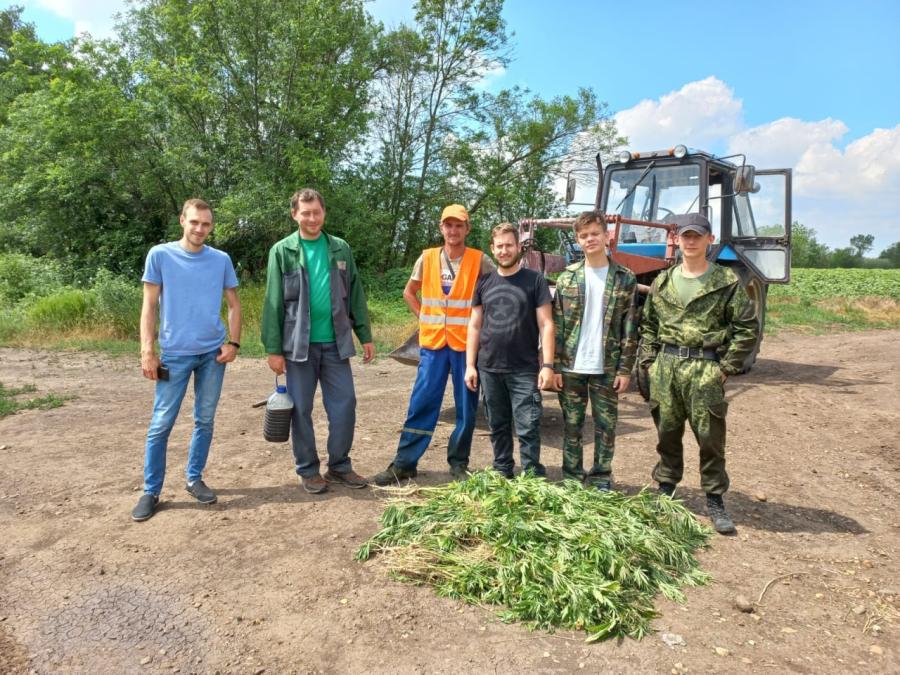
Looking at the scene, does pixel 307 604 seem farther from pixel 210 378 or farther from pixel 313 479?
pixel 210 378

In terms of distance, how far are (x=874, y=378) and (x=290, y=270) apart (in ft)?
28.6

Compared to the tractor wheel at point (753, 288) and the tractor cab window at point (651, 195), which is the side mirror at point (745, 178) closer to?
the tractor cab window at point (651, 195)

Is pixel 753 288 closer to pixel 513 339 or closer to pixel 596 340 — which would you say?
pixel 596 340

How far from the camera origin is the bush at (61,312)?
12102mm

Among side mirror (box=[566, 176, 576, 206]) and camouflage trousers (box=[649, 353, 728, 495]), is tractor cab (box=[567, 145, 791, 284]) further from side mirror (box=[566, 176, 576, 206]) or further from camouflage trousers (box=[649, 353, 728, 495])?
camouflage trousers (box=[649, 353, 728, 495])

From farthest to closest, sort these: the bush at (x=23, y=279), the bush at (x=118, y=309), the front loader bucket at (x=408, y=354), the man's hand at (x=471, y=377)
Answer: the bush at (x=23, y=279) → the bush at (x=118, y=309) → the front loader bucket at (x=408, y=354) → the man's hand at (x=471, y=377)

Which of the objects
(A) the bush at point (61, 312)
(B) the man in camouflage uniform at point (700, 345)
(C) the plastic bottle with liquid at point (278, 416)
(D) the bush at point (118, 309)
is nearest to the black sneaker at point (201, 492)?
(C) the plastic bottle with liquid at point (278, 416)

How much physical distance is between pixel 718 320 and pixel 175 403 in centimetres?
335

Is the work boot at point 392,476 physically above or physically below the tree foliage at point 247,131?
below

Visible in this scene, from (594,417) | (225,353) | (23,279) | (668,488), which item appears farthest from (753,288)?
(23,279)

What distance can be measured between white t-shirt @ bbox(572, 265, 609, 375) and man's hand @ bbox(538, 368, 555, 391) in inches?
6.5

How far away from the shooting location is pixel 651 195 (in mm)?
8656

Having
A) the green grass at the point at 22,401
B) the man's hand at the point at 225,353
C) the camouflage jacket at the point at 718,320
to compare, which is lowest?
the green grass at the point at 22,401

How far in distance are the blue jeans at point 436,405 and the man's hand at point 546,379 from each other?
54 centimetres
